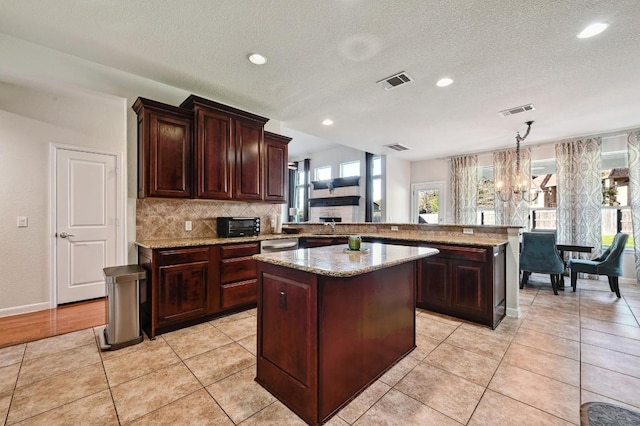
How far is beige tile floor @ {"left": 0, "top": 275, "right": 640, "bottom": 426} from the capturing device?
66.2 inches

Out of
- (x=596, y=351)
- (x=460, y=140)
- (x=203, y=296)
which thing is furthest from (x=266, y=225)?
(x=460, y=140)

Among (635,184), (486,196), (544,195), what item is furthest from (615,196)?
(486,196)

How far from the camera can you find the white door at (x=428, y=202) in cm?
745

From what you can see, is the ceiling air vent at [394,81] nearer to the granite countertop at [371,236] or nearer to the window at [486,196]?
the granite countertop at [371,236]

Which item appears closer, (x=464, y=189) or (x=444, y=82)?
(x=444, y=82)

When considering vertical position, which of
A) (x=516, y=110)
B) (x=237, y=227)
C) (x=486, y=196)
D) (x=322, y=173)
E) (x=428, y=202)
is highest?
(x=516, y=110)

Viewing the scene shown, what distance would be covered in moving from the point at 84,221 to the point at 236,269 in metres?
2.49

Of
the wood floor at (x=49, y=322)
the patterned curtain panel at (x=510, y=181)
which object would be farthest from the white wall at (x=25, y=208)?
the patterned curtain panel at (x=510, y=181)

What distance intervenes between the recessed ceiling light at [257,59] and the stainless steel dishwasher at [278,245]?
82.8 inches

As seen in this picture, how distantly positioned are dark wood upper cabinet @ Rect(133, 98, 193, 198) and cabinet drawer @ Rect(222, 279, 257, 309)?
1.22 metres

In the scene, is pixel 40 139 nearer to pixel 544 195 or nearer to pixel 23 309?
pixel 23 309

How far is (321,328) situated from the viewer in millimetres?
1613

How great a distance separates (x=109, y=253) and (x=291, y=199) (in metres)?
6.26

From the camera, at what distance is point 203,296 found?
301cm
